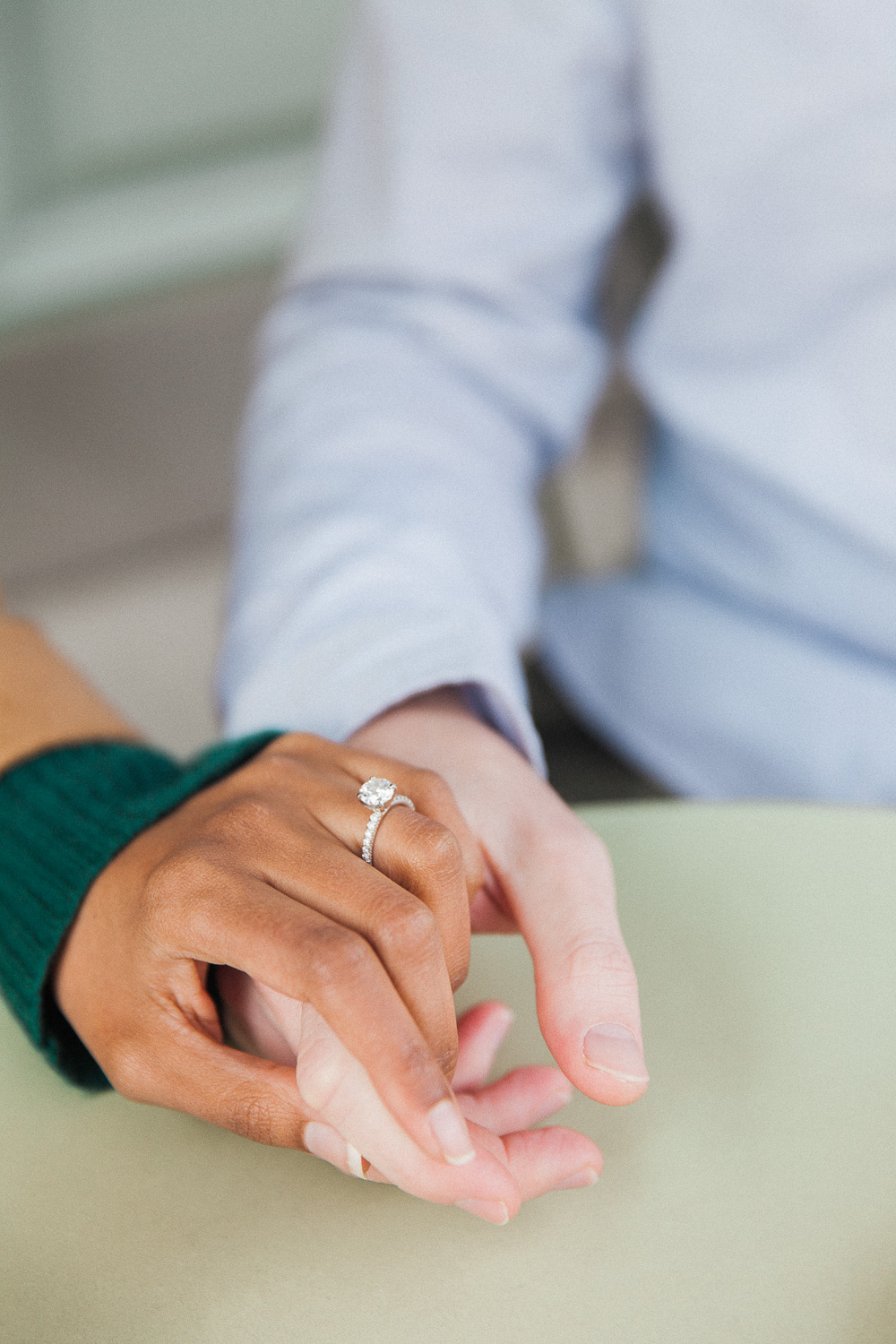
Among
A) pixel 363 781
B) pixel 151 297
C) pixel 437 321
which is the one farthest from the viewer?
pixel 151 297

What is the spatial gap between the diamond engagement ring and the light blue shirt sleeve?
0.16 metres

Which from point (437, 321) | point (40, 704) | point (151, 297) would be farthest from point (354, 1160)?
point (151, 297)

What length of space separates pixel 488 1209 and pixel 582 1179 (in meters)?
0.03

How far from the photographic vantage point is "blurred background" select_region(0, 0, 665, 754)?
2.93ft

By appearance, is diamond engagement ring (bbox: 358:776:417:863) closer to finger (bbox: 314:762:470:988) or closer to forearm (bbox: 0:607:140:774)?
finger (bbox: 314:762:470:988)

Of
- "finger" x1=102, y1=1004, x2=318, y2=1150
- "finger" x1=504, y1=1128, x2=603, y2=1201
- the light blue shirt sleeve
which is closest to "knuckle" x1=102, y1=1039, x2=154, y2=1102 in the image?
"finger" x1=102, y1=1004, x2=318, y2=1150

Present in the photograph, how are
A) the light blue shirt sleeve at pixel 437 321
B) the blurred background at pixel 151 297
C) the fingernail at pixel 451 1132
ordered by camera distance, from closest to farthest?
the fingernail at pixel 451 1132, the light blue shirt sleeve at pixel 437 321, the blurred background at pixel 151 297

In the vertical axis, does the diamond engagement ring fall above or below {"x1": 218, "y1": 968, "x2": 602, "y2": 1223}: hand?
above

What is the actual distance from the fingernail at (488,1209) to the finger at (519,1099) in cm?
3

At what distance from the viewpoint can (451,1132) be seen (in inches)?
10.1

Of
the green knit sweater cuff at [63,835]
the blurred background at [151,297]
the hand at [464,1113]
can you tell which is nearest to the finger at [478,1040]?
the hand at [464,1113]

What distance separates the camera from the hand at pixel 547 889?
0.96ft

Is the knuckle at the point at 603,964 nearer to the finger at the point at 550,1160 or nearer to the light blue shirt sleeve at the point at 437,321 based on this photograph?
the finger at the point at 550,1160

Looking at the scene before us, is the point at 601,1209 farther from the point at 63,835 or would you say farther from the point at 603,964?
the point at 63,835
